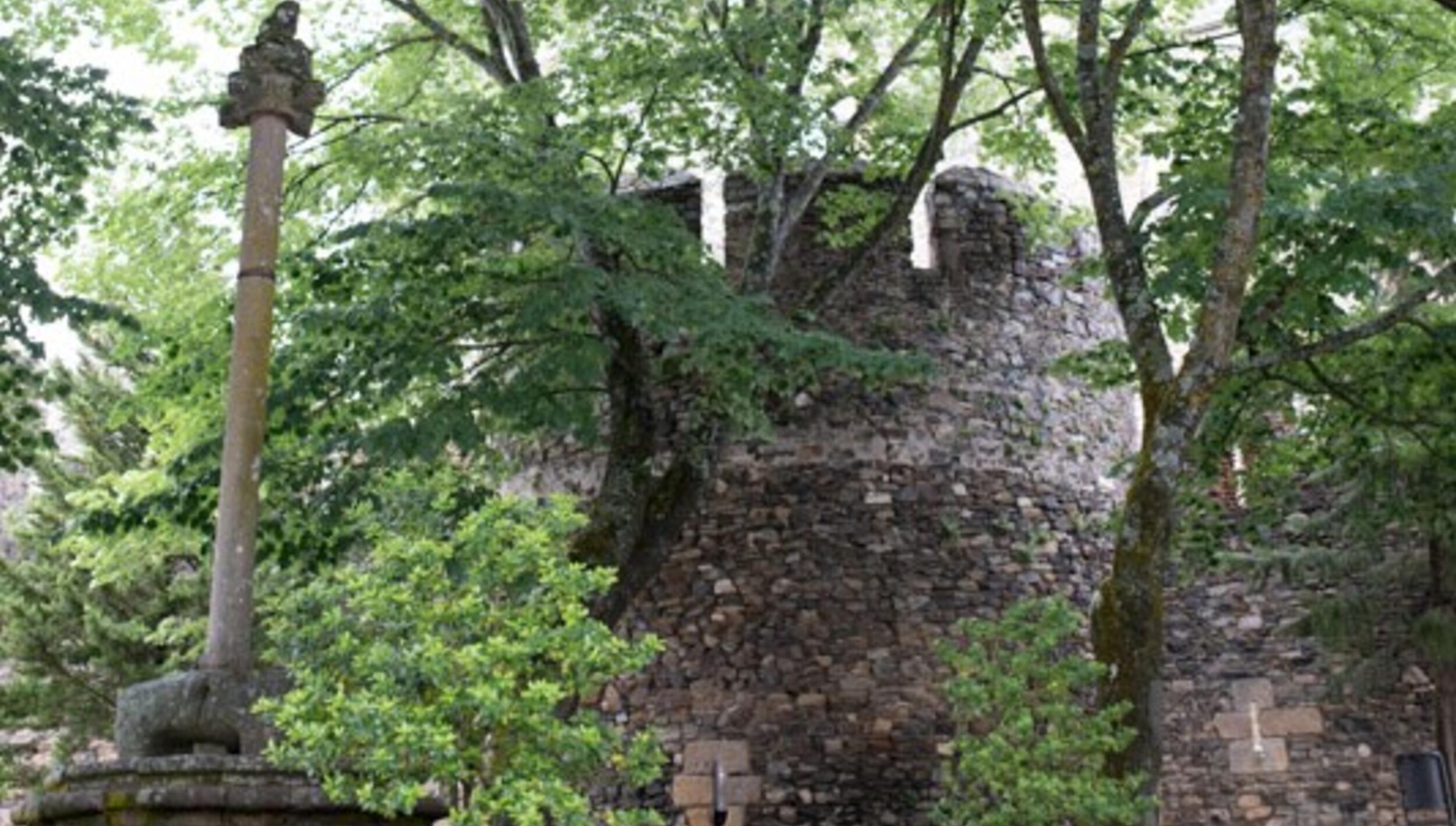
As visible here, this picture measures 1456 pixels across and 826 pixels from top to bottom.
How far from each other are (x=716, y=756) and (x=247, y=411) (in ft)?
21.4

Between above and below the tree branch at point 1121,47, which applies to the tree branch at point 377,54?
above

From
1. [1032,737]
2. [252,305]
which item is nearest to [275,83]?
[252,305]

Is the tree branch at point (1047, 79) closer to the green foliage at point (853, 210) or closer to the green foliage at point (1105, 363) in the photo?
the green foliage at point (1105, 363)

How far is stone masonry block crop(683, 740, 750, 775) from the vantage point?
1215 centimetres

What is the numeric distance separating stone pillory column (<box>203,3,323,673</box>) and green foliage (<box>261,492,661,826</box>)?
27 centimetres

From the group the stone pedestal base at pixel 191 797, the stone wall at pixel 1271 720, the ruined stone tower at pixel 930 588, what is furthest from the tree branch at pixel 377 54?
the stone pedestal base at pixel 191 797

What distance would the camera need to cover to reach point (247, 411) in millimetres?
6363

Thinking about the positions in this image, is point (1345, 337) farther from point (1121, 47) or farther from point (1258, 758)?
point (1258, 758)

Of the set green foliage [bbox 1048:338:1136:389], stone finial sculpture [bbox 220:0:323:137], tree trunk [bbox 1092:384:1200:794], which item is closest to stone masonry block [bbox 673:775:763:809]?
green foliage [bbox 1048:338:1136:389]

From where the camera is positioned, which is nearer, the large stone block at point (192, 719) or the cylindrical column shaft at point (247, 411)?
the large stone block at point (192, 719)

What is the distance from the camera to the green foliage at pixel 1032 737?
859 centimetres

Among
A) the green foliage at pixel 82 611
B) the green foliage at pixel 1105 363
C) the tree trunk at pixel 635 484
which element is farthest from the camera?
the green foliage at pixel 82 611

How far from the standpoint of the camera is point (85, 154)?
9.36 metres

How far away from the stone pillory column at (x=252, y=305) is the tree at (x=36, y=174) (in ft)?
8.70
